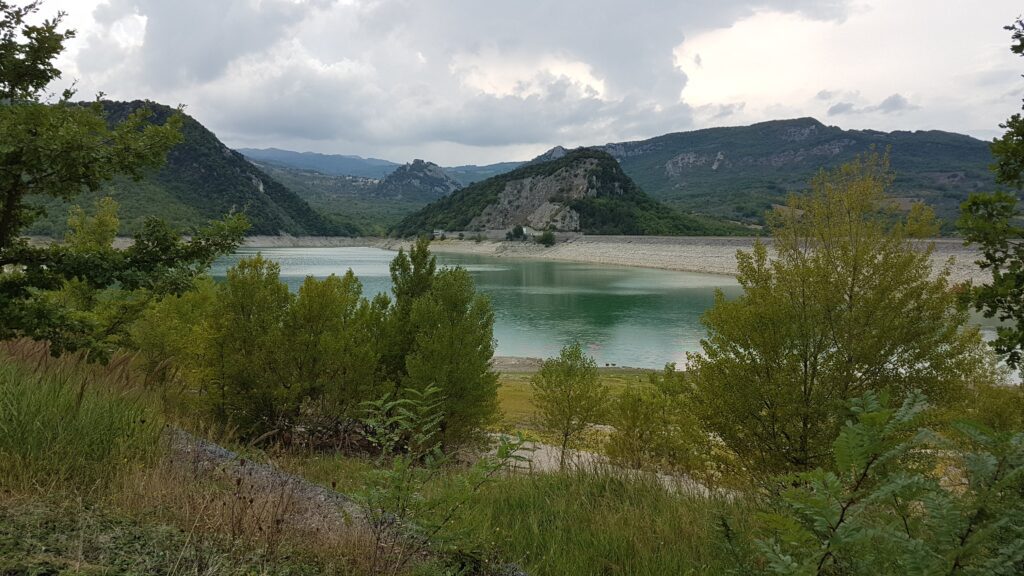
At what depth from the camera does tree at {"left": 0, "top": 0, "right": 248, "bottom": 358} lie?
4168 mm

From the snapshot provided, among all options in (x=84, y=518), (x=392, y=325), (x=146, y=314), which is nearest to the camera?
(x=84, y=518)

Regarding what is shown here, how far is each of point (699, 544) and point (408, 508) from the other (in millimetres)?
2479

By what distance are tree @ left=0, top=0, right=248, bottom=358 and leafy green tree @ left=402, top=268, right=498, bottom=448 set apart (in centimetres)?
967

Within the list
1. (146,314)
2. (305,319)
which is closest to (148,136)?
(305,319)

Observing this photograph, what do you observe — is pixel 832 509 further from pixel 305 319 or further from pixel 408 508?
pixel 305 319

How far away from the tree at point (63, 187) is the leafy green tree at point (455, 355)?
967 cm

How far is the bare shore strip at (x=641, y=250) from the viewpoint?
69.7 meters

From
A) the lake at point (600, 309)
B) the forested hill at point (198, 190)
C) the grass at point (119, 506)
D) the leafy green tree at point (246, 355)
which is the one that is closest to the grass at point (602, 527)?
the grass at point (119, 506)

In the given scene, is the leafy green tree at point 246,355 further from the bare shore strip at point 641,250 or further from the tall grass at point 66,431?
the bare shore strip at point 641,250

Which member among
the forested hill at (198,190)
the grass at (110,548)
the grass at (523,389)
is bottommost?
the grass at (523,389)

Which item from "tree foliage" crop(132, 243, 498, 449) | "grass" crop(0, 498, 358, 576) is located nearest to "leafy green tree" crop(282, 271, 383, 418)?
"tree foliage" crop(132, 243, 498, 449)

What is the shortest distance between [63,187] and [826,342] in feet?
34.5

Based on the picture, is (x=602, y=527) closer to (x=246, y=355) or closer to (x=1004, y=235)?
(x=1004, y=235)

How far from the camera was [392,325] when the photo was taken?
56.1 feet
